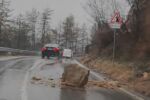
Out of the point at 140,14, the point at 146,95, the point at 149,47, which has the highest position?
the point at 140,14

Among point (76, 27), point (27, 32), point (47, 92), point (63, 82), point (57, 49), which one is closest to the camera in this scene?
point (47, 92)

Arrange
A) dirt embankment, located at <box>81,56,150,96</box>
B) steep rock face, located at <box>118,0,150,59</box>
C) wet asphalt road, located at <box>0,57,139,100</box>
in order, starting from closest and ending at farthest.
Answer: wet asphalt road, located at <box>0,57,139,100</box> < dirt embankment, located at <box>81,56,150,96</box> < steep rock face, located at <box>118,0,150,59</box>

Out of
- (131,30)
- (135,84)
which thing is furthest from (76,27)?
(135,84)

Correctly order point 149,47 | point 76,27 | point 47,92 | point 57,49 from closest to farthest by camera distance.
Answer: point 47,92, point 149,47, point 57,49, point 76,27

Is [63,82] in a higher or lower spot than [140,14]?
lower

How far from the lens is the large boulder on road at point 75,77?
62.2 ft

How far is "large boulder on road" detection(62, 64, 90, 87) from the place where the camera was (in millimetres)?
18973

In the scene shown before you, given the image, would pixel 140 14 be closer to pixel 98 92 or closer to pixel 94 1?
pixel 94 1

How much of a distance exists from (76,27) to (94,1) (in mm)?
91280

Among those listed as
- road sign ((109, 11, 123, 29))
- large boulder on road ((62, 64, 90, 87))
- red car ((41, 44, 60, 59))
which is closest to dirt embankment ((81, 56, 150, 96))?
large boulder on road ((62, 64, 90, 87))

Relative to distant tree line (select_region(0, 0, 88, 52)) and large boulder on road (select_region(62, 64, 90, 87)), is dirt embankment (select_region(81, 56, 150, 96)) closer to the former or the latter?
large boulder on road (select_region(62, 64, 90, 87))

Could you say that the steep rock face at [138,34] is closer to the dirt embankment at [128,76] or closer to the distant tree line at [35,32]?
the dirt embankment at [128,76]

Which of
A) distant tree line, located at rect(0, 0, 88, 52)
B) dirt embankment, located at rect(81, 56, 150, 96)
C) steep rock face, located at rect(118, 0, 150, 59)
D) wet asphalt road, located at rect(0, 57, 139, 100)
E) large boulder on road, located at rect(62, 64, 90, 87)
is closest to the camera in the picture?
wet asphalt road, located at rect(0, 57, 139, 100)

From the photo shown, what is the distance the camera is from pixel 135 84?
66.2 feet
